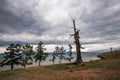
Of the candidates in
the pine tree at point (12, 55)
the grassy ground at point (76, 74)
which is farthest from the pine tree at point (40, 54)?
the grassy ground at point (76, 74)

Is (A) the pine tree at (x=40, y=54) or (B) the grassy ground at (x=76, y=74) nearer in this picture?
(B) the grassy ground at (x=76, y=74)

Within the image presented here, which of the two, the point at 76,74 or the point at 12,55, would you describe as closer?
the point at 76,74

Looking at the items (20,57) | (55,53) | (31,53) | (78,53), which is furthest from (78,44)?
(55,53)

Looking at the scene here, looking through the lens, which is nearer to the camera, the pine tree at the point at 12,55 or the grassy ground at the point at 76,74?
the grassy ground at the point at 76,74

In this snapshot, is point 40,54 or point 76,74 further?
point 40,54

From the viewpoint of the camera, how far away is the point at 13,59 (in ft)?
168

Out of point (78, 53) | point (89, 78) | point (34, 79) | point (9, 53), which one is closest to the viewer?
point (89, 78)

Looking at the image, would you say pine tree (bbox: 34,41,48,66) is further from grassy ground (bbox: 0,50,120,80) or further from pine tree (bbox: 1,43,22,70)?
grassy ground (bbox: 0,50,120,80)

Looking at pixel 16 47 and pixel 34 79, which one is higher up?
pixel 16 47

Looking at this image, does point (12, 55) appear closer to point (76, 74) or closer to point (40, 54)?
point (40, 54)

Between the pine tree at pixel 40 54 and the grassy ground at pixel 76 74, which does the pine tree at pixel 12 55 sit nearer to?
the pine tree at pixel 40 54

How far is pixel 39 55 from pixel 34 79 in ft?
139

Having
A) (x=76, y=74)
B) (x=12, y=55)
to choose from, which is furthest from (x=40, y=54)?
(x=76, y=74)

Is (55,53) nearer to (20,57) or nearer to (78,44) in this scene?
(20,57)
